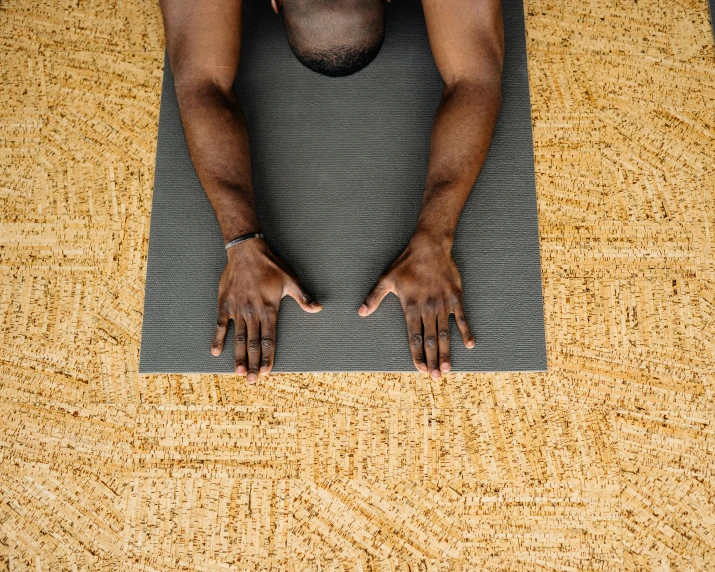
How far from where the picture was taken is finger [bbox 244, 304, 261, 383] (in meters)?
1.17

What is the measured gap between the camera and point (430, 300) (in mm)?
1158

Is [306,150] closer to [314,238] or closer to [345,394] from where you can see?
[314,238]

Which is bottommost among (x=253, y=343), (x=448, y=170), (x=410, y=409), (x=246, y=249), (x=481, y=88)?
(x=410, y=409)

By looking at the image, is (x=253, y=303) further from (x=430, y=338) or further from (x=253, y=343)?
(x=430, y=338)

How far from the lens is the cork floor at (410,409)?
122 cm

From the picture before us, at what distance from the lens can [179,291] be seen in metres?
1.25

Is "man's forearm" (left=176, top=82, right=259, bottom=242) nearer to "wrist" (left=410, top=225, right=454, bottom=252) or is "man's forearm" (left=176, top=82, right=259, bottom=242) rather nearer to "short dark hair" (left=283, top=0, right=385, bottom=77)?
"short dark hair" (left=283, top=0, right=385, bottom=77)

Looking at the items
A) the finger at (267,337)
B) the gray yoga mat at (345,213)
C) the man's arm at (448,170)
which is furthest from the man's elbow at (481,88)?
the finger at (267,337)

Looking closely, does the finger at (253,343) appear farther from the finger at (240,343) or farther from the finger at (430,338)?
the finger at (430,338)

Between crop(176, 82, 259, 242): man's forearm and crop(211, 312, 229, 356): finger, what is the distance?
157mm

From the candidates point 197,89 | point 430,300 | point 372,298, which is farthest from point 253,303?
point 197,89

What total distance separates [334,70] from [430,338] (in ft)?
1.96

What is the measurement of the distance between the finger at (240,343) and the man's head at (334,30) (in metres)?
0.54

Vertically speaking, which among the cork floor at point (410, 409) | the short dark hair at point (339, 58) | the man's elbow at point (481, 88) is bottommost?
the cork floor at point (410, 409)
